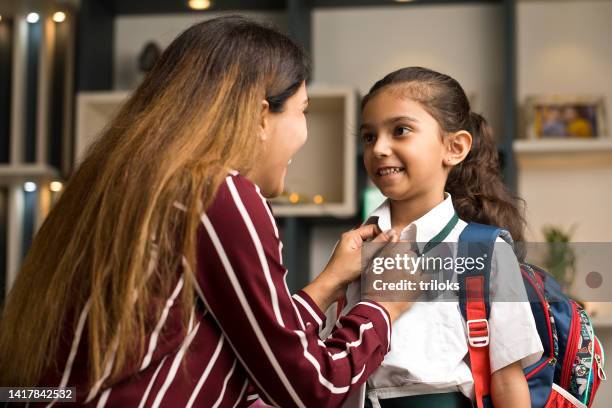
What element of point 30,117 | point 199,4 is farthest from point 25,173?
point 199,4

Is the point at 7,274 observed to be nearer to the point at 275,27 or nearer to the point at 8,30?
the point at 8,30

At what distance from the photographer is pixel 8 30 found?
10.7 feet

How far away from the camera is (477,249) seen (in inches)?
50.7

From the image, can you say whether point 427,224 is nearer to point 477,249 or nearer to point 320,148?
point 477,249

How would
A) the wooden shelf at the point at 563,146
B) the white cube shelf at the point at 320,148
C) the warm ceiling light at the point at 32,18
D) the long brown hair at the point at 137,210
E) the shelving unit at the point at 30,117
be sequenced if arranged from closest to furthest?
the long brown hair at the point at 137,210, the wooden shelf at the point at 563,146, the white cube shelf at the point at 320,148, the shelving unit at the point at 30,117, the warm ceiling light at the point at 32,18

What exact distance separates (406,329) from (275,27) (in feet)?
1.51

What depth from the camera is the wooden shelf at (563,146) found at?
288 centimetres

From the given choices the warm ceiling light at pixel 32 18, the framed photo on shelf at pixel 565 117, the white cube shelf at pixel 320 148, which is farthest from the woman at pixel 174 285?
the warm ceiling light at pixel 32 18

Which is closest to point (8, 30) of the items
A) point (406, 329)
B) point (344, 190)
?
point (344, 190)

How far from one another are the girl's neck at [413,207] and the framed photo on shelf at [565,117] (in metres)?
1.67

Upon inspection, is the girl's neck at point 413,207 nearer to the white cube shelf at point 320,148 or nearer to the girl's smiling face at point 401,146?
the girl's smiling face at point 401,146

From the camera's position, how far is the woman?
3.49 ft

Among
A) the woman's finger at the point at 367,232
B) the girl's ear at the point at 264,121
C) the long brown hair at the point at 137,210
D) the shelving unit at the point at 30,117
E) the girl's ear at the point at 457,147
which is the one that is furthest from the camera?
the shelving unit at the point at 30,117

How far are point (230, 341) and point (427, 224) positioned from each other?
394mm
